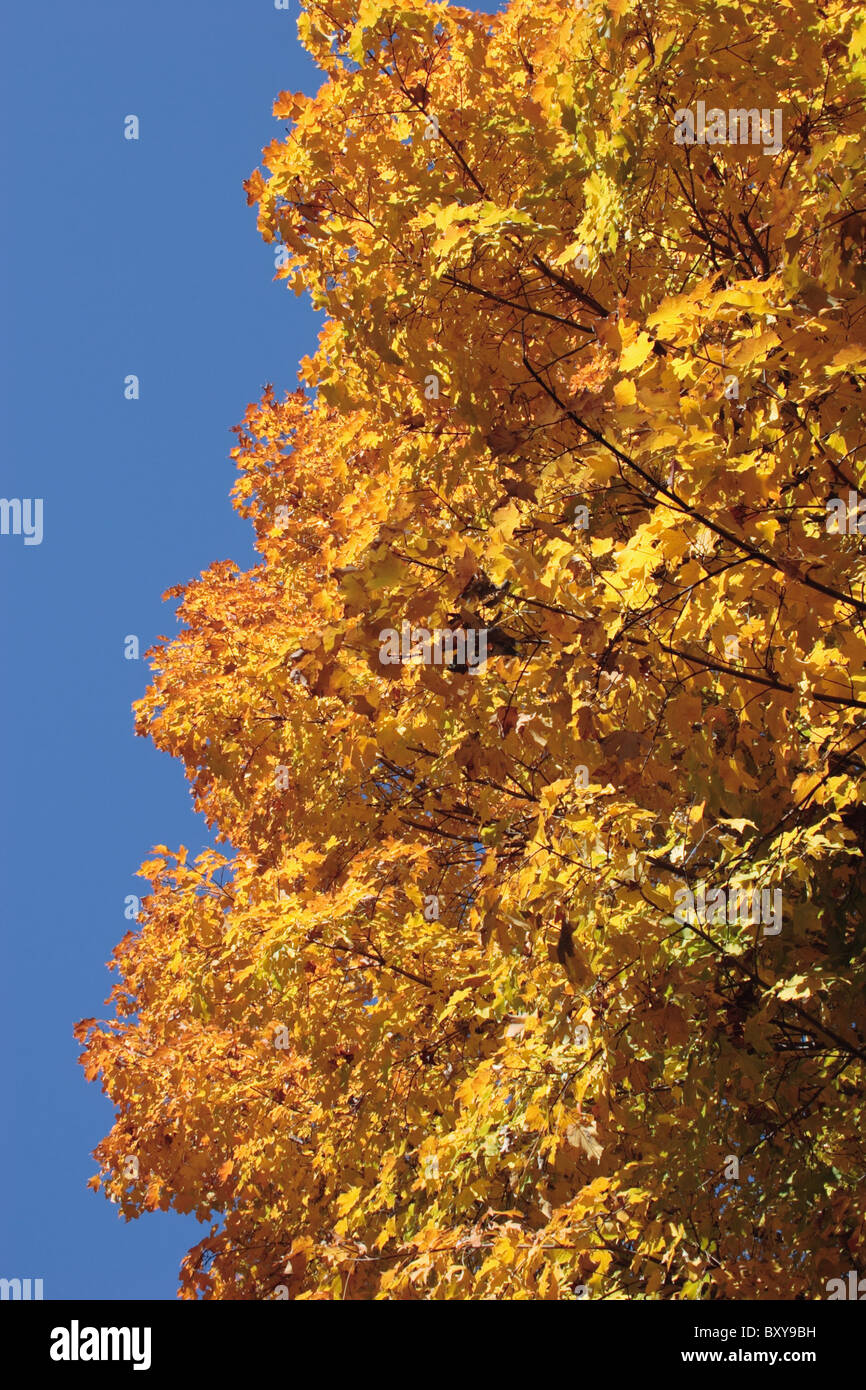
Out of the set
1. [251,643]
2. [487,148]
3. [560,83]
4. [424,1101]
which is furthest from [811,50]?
[424,1101]

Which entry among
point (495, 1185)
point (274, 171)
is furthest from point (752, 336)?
point (495, 1185)

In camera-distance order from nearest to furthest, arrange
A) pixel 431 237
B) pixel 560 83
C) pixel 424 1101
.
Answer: pixel 560 83
pixel 431 237
pixel 424 1101

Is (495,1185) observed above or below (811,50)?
below

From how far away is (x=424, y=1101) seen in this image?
5.04 meters

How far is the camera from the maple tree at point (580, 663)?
2.70 m

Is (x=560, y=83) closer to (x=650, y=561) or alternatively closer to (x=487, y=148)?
(x=487, y=148)

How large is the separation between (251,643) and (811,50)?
3.29 metres

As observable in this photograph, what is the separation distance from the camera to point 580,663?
276 cm

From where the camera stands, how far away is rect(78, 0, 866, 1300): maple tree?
2.70m

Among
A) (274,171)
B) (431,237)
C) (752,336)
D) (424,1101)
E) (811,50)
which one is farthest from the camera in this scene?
(424,1101)

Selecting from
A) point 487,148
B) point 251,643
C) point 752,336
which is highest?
point 487,148

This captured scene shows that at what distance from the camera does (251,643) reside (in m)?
5.28

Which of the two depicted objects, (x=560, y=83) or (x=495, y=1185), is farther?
(x=495, y=1185)
